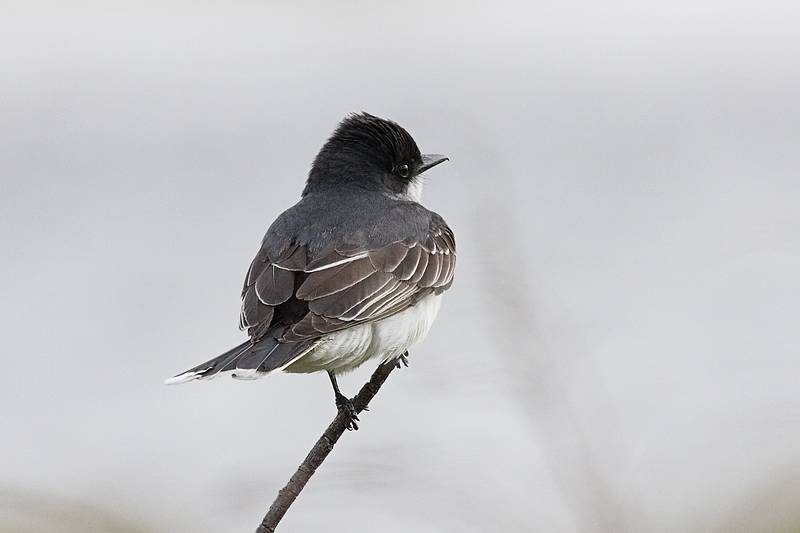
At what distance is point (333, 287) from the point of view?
4.03 m

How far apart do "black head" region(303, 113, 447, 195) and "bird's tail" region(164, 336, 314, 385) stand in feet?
4.52

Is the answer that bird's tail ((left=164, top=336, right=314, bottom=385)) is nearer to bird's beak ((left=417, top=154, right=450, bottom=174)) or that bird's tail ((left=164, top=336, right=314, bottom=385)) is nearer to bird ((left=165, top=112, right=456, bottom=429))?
bird ((left=165, top=112, right=456, bottom=429))

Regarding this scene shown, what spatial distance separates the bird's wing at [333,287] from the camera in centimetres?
390

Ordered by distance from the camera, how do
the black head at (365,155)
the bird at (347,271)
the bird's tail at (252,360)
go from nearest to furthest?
1. the bird's tail at (252,360)
2. the bird at (347,271)
3. the black head at (365,155)

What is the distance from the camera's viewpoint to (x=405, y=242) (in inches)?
177

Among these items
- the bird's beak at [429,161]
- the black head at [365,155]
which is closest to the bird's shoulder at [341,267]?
the black head at [365,155]

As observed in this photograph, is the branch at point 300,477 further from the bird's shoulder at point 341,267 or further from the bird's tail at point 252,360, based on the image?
the bird's shoulder at point 341,267

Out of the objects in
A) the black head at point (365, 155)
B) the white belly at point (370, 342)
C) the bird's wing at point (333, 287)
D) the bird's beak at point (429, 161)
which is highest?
the black head at point (365, 155)

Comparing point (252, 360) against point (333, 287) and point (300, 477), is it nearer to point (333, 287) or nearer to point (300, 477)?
point (333, 287)

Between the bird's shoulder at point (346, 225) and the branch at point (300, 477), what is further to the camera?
the bird's shoulder at point (346, 225)

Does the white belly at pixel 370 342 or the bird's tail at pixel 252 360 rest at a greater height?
the bird's tail at pixel 252 360

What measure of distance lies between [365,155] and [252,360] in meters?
1.75

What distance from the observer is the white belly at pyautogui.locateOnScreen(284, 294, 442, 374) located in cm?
395

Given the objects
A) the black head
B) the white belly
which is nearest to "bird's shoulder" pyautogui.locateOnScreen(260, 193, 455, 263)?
the black head
